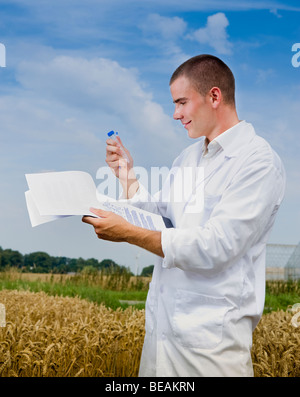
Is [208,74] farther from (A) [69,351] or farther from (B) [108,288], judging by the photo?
(B) [108,288]

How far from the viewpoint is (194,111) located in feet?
8.12

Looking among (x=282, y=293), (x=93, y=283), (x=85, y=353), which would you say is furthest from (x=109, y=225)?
(x=282, y=293)

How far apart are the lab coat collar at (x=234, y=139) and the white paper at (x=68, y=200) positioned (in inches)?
19.0

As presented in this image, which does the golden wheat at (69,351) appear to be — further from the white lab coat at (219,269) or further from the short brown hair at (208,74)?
the short brown hair at (208,74)

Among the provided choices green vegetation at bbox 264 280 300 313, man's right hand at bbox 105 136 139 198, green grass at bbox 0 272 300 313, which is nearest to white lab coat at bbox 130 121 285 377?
man's right hand at bbox 105 136 139 198

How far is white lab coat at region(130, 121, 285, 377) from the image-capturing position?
2150mm

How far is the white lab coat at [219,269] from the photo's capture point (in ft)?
7.06

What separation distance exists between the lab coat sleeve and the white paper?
0.24 meters

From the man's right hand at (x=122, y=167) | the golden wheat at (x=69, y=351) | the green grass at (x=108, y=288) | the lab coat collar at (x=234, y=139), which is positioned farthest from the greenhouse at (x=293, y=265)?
the lab coat collar at (x=234, y=139)

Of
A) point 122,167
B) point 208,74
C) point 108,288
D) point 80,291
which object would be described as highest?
point 208,74

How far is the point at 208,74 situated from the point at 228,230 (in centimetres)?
85

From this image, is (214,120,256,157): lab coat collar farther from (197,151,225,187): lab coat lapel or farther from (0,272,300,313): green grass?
(0,272,300,313): green grass
